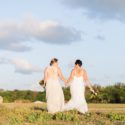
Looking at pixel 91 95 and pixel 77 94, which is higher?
pixel 91 95

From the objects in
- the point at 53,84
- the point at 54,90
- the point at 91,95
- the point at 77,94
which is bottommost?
the point at 77,94

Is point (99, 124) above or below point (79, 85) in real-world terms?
below

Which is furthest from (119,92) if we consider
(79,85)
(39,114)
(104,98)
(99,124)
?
(99,124)

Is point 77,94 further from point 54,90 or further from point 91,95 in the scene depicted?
point 91,95

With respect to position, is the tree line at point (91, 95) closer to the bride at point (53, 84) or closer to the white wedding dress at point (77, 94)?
the white wedding dress at point (77, 94)

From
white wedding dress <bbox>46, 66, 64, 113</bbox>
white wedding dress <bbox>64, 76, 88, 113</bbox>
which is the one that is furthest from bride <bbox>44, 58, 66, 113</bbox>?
white wedding dress <bbox>64, 76, 88, 113</bbox>

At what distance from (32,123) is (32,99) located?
25.2 m

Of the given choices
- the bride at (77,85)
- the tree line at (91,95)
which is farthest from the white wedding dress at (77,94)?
the tree line at (91,95)

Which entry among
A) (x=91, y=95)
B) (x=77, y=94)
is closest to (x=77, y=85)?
(x=77, y=94)

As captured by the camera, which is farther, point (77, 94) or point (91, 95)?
point (91, 95)

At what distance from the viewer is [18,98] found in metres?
44.3

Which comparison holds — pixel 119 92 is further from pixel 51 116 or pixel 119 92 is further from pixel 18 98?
pixel 51 116

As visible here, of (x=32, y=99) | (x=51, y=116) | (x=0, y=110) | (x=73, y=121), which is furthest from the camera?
(x=32, y=99)

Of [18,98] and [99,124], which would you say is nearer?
[99,124]
